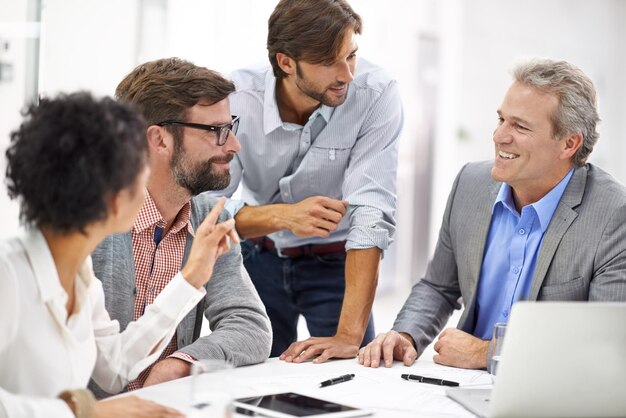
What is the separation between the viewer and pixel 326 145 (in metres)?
2.86

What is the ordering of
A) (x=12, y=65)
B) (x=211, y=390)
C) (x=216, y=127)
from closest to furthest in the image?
(x=211, y=390) < (x=216, y=127) < (x=12, y=65)

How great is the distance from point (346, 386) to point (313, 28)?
1226 millimetres

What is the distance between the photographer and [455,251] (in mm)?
2689

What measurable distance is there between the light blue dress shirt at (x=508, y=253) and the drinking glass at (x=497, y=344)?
65 centimetres

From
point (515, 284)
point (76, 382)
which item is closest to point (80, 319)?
point (76, 382)

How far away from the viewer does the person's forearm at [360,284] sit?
2.58 metres

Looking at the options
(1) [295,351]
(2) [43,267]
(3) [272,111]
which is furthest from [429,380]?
(3) [272,111]

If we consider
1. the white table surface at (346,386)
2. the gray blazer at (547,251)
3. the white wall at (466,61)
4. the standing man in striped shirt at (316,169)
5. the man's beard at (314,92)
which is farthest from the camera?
the white wall at (466,61)

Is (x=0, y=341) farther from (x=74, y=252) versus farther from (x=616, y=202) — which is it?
(x=616, y=202)

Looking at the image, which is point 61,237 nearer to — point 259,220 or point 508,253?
point 259,220

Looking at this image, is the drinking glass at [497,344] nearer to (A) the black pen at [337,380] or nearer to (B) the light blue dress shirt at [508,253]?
(A) the black pen at [337,380]

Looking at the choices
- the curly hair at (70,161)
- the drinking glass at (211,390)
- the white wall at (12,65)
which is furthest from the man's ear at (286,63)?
the drinking glass at (211,390)

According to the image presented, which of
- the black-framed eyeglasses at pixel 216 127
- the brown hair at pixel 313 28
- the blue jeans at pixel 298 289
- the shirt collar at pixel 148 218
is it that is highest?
the brown hair at pixel 313 28

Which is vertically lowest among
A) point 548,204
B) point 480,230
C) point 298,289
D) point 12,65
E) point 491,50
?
point 298,289
